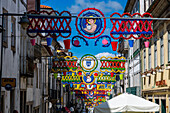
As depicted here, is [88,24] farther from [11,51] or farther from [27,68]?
[27,68]

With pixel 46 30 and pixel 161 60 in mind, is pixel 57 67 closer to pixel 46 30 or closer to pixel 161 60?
pixel 161 60

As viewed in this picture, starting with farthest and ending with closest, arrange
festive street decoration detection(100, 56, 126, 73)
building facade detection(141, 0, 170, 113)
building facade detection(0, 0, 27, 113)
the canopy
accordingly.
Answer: festive street decoration detection(100, 56, 126, 73)
building facade detection(141, 0, 170, 113)
building facade detection(0, 0, 27, 113)
the canopy

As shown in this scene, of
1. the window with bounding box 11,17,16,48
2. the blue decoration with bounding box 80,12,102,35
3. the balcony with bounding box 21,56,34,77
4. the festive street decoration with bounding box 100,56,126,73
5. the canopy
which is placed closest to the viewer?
the canopy

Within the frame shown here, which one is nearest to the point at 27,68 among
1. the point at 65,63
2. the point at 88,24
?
the point at 65,63

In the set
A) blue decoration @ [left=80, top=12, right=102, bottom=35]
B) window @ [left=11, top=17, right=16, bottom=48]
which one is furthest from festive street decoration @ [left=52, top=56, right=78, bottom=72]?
blue decoration @ [left=80, top=12, right=102, bottom=35]

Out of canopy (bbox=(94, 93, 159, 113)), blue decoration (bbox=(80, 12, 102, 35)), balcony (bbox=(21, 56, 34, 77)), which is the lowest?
A: canopy (bbox=(94, 93, 159, 113))

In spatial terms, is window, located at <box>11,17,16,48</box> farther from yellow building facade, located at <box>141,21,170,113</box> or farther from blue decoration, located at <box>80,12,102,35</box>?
yellow building facade, located at <box>141,21,170,113</box>

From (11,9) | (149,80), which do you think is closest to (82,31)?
(11,9)

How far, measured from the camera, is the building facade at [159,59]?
2328 centimetres

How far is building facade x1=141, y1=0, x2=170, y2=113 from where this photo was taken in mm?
23281

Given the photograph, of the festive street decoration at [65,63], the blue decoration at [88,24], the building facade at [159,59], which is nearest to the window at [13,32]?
the blue decoration at [88,24]

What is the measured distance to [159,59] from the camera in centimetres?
2592

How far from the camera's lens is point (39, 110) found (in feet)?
117

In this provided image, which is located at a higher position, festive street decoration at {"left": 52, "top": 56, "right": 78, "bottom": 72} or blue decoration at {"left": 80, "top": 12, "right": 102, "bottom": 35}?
blue decoration at {"left": 80, "top": 12, "right": 102, "bottom": 35}
